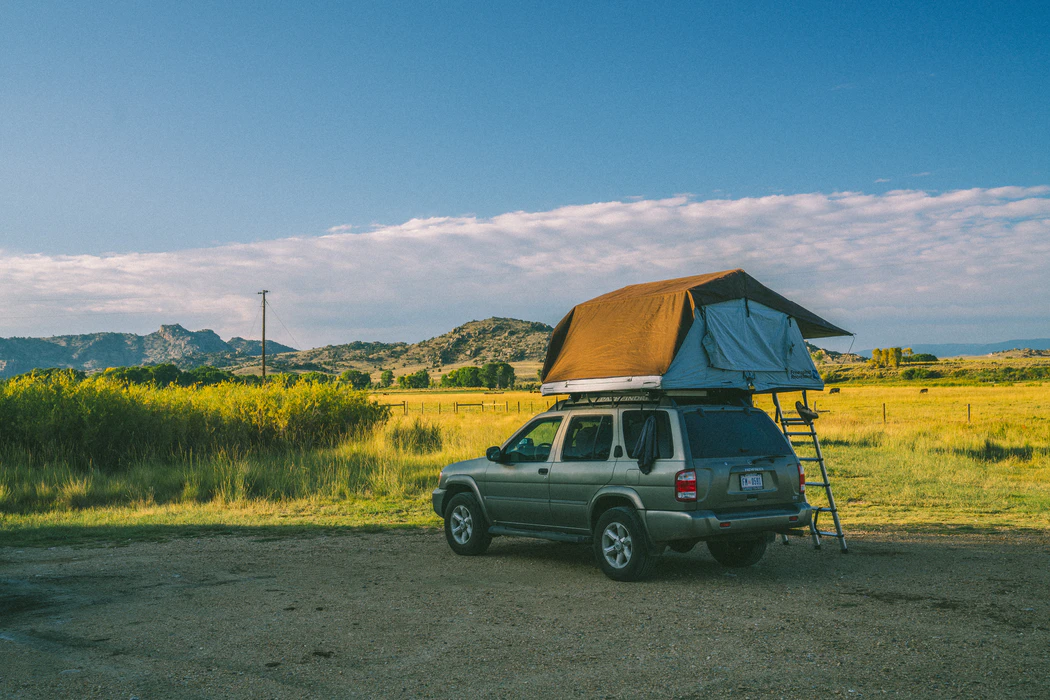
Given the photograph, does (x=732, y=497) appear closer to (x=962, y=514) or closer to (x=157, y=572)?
(x=157, y=572)

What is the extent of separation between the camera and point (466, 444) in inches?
1055

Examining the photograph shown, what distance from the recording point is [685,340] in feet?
31.3

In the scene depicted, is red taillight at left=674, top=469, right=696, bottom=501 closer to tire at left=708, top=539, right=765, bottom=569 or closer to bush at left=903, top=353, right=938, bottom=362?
tire at left=708, top=539, right=765, bottom=569

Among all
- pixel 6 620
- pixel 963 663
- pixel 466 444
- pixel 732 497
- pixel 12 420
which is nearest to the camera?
pixel 963 663

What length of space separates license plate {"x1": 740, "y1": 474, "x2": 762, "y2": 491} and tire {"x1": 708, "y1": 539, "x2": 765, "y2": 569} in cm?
115

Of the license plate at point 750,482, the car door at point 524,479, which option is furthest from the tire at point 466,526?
the license plate at point 750,482

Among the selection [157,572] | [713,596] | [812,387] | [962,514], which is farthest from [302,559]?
[962,514]

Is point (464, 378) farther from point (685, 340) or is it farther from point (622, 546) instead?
point (622, 546)

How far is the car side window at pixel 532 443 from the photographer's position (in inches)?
391

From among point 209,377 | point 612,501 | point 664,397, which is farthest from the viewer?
point 209,377

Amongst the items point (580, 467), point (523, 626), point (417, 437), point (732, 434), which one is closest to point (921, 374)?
point (417, 437)

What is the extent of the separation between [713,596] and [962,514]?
851 cm

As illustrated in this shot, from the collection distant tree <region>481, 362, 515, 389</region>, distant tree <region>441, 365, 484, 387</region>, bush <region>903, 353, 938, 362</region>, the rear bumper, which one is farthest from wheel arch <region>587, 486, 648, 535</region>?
bush <region>903, 353, 938, 362</region>

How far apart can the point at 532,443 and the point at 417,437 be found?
737 inches
